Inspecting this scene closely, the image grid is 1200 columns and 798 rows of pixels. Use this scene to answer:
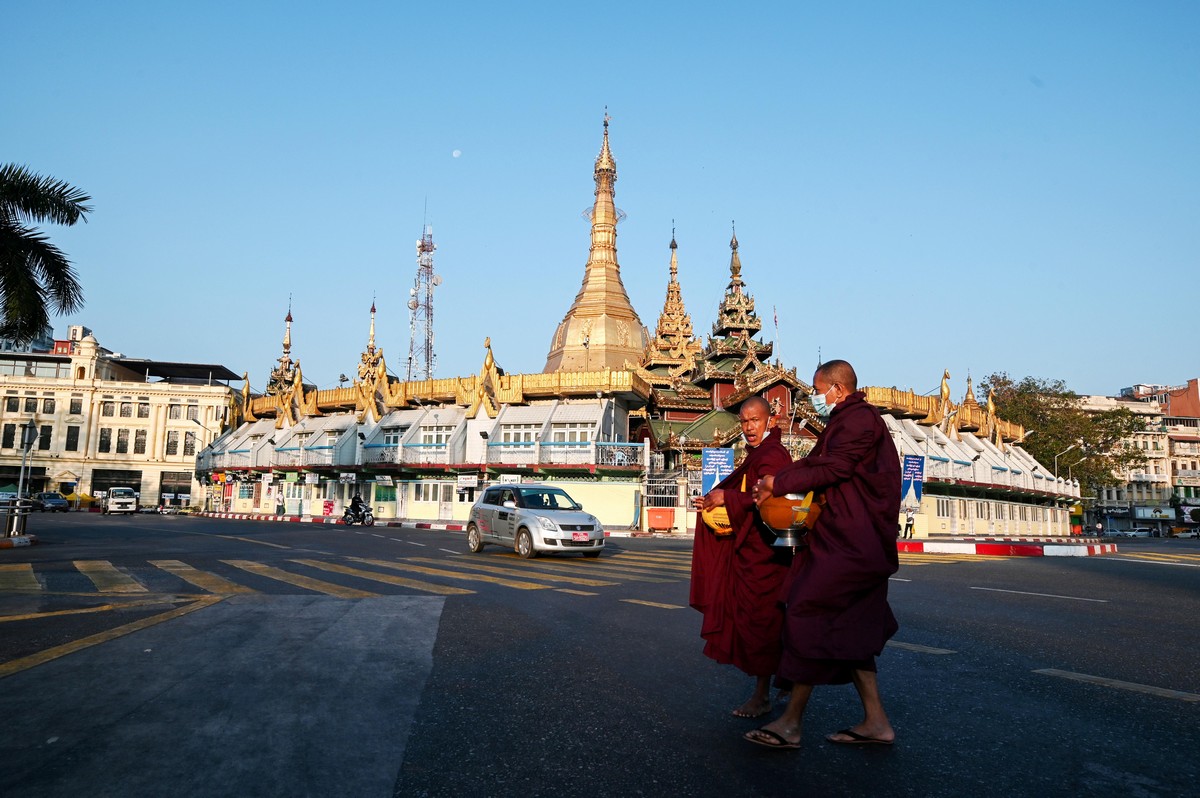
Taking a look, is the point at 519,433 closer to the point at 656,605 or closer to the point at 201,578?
the point at 201,578

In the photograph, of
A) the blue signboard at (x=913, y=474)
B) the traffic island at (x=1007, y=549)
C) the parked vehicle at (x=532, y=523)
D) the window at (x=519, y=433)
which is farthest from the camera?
the window at (x=519, y=433)

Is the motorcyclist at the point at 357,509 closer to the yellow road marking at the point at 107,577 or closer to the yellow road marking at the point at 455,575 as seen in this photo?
the yellow road marking at the point at 455,575

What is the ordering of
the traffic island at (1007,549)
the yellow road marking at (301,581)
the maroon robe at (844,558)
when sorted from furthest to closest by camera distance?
the traffic island at (1007,549) < the yellow road marking at (301,581) < the maroon robe at (844,558)

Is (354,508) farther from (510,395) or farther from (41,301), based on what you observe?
(41,301)

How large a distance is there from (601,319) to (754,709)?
51379 millimetres

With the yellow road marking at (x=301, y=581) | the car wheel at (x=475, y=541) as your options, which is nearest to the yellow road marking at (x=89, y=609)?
the yellow road marking at (x=301, y=581)

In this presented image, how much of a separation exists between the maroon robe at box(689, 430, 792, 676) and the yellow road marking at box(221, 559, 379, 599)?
5271 mm

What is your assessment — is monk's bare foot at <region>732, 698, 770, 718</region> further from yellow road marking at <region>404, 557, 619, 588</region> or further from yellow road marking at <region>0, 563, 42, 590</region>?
yellow road marking at <region>0, 563, 42, 590</region>

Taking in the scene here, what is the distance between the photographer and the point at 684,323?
56219 millimetres

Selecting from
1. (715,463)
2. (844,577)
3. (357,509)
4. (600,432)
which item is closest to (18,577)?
(844,577)

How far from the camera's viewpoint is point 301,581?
10320mm

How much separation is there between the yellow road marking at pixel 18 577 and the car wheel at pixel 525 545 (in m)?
8.15

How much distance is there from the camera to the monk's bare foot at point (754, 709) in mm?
4414

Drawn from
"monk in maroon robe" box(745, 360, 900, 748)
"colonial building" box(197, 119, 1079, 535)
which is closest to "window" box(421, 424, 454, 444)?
"colonial building" box(197, 119, 1079, 535)
